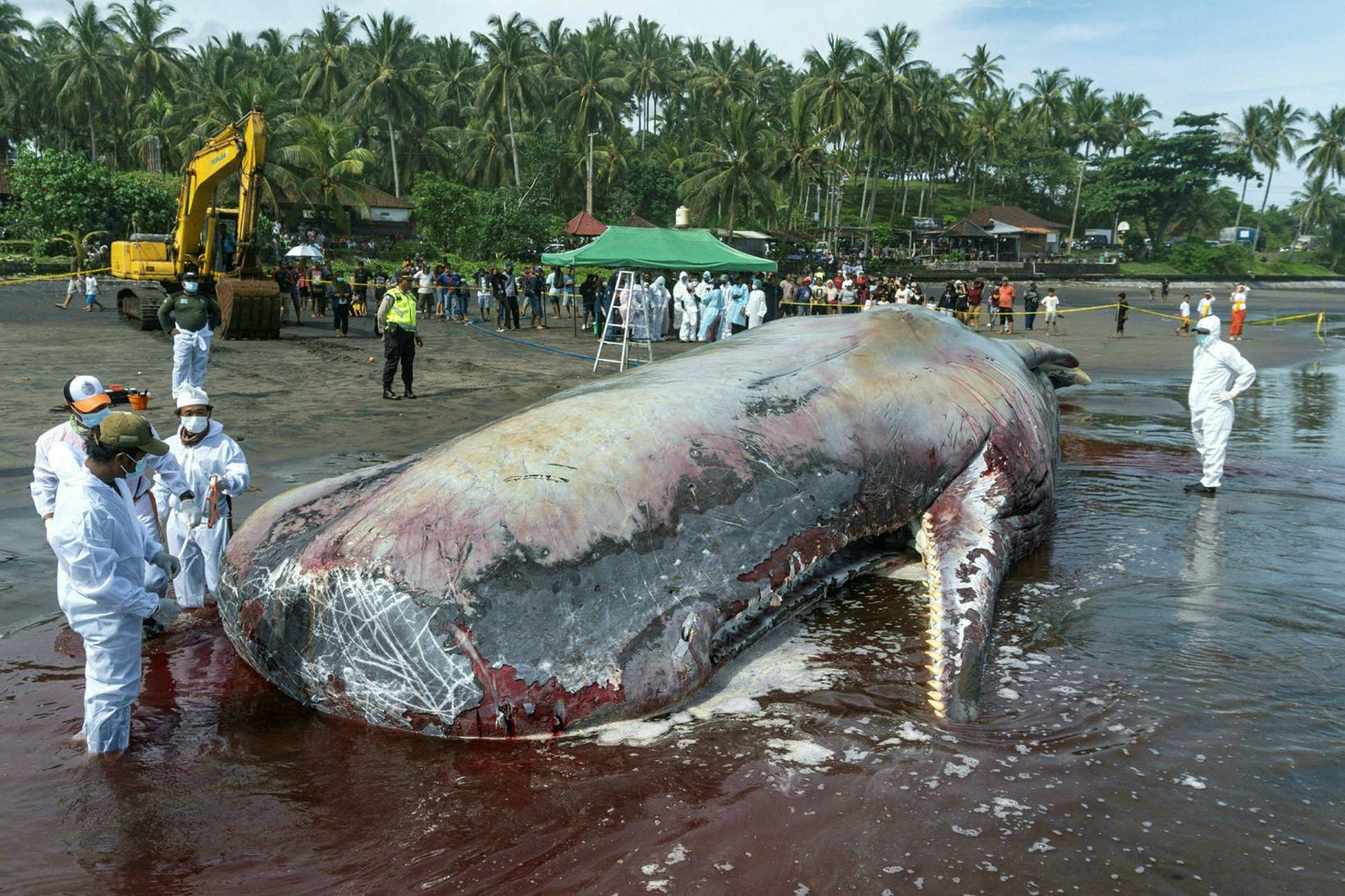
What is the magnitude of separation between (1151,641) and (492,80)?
216ft

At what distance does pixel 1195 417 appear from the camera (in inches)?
375

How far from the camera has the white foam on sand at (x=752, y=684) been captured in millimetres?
4352

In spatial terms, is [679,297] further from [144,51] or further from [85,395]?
[144,51]

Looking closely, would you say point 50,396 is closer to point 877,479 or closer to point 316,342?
point 316,342

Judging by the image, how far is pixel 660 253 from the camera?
62.1 ft

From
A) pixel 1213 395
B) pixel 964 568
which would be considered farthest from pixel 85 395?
pixel 1213 395

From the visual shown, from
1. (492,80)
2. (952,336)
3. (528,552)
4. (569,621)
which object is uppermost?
(492,80)

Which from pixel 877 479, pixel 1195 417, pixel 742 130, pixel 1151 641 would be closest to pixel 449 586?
pixel 877 479

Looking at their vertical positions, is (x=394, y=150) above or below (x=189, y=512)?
above

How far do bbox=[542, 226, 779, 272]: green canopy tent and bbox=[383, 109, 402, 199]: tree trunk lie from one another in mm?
51554

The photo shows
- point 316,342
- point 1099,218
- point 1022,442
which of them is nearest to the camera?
point 1022,442

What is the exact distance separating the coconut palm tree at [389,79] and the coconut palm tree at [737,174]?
2386 centimetres

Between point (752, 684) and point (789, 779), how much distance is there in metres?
0.84

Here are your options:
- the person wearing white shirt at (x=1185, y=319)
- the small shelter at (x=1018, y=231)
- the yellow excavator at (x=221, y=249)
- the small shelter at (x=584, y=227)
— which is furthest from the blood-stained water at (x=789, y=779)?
the small shelter at (x=1018, y=231)
